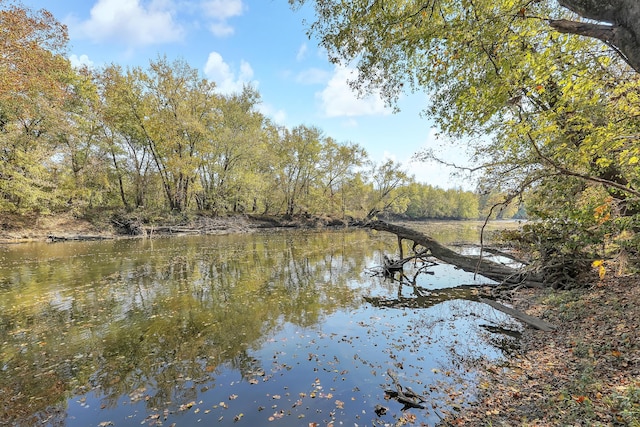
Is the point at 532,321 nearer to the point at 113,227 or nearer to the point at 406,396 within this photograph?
the point at 406,396

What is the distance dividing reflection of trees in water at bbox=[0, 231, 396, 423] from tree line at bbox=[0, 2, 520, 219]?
11309 millimetres

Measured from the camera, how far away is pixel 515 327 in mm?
7719

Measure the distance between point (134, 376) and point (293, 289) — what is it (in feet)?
21.1

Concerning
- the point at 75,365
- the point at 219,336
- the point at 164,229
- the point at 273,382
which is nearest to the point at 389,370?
the point at 273,382

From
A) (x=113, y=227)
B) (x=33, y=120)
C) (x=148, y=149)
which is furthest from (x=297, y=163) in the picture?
(x=33, y=120)

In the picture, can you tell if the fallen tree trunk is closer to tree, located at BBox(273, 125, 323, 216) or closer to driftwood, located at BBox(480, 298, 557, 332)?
driftwood, located at BBox(480, 298, 557, 332)

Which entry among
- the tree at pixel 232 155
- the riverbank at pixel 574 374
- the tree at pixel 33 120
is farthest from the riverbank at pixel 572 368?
the tree at pixel 232 155

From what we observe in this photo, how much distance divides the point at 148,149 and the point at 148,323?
Result: 34528 mm

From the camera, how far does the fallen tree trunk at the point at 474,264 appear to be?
10858 mm

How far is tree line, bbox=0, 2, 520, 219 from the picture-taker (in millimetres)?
23812

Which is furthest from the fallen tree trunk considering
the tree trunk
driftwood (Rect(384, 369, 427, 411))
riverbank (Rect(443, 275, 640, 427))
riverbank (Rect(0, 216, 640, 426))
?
the tree trunk

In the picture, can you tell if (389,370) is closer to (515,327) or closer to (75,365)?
(515,327)

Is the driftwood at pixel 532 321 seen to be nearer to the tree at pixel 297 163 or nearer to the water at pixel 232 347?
the water at pixel 232 347

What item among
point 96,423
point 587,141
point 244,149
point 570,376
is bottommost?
point 96,423
